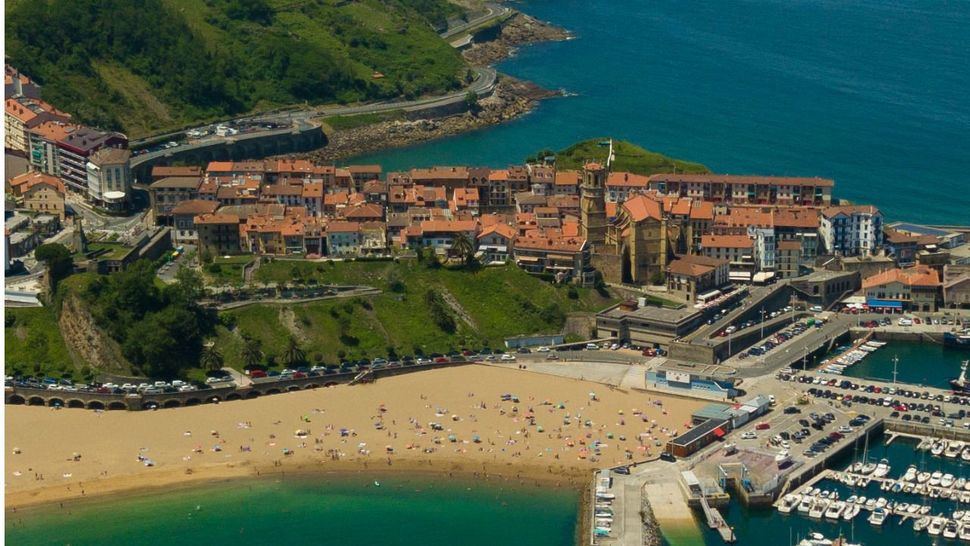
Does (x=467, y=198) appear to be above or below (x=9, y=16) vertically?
below

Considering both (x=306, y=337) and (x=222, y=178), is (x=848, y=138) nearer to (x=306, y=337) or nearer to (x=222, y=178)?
(x=222, y=178)

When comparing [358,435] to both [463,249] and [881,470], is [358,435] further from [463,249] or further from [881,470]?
[881,470]

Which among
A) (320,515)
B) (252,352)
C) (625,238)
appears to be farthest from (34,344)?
(625,238)

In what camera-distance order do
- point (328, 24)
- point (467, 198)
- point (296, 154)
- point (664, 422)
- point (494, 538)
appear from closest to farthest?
point (494, 538) < point (664, 422) < point (467, 198) < point (296, 154) < point (328, 24)

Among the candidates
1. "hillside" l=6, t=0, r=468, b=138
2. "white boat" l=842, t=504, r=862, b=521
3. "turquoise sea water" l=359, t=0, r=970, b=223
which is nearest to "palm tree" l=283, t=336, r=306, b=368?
"white boat" l=842, t=504, r=862, b=521

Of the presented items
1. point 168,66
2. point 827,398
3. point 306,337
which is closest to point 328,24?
point 168,66

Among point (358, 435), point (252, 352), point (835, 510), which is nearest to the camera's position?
point (835, 510)
